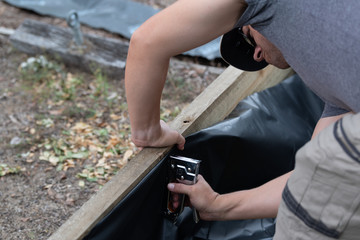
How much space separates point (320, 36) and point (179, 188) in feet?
2.30

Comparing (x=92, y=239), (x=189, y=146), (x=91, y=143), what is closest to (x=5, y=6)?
(x=91, y=143)

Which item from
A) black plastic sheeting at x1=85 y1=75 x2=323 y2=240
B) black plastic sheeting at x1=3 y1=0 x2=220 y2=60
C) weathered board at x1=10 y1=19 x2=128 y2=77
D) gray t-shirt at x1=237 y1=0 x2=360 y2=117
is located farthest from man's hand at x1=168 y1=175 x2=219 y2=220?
black plastic sheeting at x1=3 y1=0 x2=220 y2=60

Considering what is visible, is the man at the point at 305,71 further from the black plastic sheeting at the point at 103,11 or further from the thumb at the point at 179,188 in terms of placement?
the black plastic sheeting at the point at 103,11

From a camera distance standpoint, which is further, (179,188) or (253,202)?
(179,188)

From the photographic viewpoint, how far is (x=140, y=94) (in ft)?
3.88

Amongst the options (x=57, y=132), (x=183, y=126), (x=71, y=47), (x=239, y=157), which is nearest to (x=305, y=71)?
(x=183, y=126)

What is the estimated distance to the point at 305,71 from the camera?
105 cm

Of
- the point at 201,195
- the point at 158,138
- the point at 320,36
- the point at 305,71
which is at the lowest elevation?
the point at 201,195

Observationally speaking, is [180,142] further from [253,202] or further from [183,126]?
[253,202]

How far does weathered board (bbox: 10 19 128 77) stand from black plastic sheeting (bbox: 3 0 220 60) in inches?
17.9

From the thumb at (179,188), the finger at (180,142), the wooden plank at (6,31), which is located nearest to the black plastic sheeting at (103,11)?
the wooden plank at (6,31)

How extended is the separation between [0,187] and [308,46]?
1772 millimetres

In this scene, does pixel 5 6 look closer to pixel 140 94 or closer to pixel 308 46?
pixel 140 94

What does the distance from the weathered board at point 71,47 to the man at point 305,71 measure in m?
1.93
